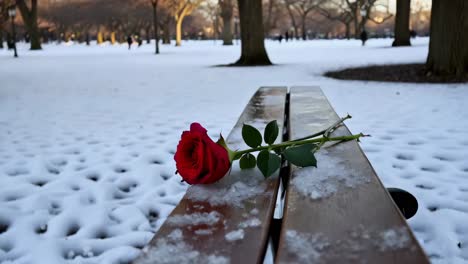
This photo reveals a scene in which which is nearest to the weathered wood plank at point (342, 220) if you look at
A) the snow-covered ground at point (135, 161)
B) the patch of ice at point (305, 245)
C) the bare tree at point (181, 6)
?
the patch of ice at point (305, 245)

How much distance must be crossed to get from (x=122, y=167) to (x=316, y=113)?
66.0 inches

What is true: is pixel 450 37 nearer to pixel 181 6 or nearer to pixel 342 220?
pixel 342 220

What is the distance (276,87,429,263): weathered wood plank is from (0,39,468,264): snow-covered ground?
36.9 inches

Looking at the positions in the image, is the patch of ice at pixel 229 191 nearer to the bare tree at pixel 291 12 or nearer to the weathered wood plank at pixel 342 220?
the weathered wood plank at pixel 342 220

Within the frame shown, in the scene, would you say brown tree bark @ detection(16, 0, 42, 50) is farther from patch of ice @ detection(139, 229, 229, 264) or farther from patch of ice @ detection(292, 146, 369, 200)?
patch of ice @ detection(139, 229, 229, 264)

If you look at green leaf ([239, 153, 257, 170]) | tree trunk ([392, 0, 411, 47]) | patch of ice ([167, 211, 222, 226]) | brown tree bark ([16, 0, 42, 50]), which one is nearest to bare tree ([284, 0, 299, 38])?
brown tree bark ([16, 0, 42, 50])

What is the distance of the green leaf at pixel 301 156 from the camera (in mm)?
1318

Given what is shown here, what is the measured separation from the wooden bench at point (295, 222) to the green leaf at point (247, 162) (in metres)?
0.03

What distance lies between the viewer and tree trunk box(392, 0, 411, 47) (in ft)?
66.5

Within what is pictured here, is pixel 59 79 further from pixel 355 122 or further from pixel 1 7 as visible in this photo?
pixel 1 7

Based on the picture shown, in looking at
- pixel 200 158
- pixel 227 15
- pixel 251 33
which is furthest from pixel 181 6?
pixel 200 158

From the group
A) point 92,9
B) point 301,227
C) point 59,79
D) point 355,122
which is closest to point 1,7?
point 92,9

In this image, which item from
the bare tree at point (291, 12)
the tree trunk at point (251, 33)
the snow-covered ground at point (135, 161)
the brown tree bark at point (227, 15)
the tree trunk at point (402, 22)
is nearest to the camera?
the snow-covered ground at point (135, 161)

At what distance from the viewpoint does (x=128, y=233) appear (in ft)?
7.64
